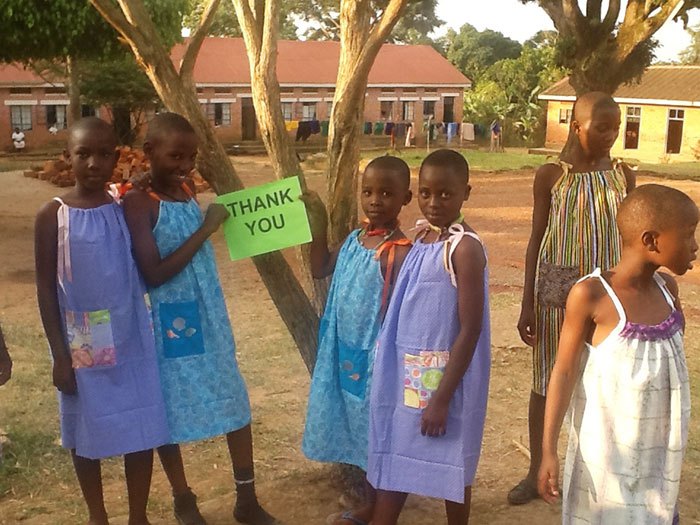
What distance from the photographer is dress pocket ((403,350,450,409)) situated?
93.4 inches

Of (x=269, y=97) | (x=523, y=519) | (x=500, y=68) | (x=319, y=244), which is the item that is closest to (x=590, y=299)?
(x=319, y=244)

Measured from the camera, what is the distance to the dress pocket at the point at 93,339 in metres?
2.48

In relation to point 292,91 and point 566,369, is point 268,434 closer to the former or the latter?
point 566,369

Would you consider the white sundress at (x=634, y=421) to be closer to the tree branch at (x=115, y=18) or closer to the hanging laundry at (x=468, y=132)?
the tree branch at (x=115, y=18)

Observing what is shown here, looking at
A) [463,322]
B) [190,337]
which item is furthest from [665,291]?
[190,337]

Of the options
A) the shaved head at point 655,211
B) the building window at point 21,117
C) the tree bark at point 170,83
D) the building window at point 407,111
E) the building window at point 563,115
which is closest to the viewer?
the shaved head at point 655,211

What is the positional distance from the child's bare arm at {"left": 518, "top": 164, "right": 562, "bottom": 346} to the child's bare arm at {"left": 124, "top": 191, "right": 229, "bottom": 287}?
1.20 meters

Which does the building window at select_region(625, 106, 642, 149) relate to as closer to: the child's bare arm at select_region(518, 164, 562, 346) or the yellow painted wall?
the yellow painted wall

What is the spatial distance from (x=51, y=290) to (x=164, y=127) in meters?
0.58

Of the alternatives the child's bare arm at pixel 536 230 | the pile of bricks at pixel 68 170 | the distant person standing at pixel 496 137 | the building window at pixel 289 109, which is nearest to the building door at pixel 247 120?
the building window at pixel 289 109

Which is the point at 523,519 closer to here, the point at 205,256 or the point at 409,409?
the point at 409,409

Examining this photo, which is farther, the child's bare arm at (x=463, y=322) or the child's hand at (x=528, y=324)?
the child's hand at (x=528, y=324)

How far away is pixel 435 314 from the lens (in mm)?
2359

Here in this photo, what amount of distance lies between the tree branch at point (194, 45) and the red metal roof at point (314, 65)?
2385 centimetres
